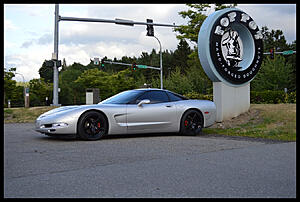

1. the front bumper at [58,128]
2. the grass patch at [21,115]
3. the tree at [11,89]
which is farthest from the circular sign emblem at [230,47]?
the tree at [11,89]

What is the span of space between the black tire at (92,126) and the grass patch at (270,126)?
137 inches

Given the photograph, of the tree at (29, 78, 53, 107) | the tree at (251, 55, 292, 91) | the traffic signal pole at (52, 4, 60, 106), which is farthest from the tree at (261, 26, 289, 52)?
the traffic signal pole at (52, 4, 60, 106)

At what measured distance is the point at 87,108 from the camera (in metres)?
8.59

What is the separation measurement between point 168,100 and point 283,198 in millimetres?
6034

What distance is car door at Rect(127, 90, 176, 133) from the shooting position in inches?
359

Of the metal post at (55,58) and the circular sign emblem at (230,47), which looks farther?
the metal post at (55,58)

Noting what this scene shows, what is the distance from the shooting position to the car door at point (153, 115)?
9.11m

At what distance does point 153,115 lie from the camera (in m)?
9.38

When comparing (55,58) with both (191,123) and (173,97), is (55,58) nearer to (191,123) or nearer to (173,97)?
(173,97)

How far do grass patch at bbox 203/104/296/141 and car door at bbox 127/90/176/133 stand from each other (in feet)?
5.78

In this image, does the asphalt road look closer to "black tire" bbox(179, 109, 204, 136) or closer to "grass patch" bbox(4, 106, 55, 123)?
"black tire" bbox(179, 109, 204, 136)

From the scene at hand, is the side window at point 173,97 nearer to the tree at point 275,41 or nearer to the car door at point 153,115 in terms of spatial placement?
the car door at point 153,115

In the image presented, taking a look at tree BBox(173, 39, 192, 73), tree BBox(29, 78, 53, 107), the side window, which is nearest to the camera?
the side window

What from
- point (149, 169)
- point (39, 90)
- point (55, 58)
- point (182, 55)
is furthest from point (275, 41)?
point (149, 169)
